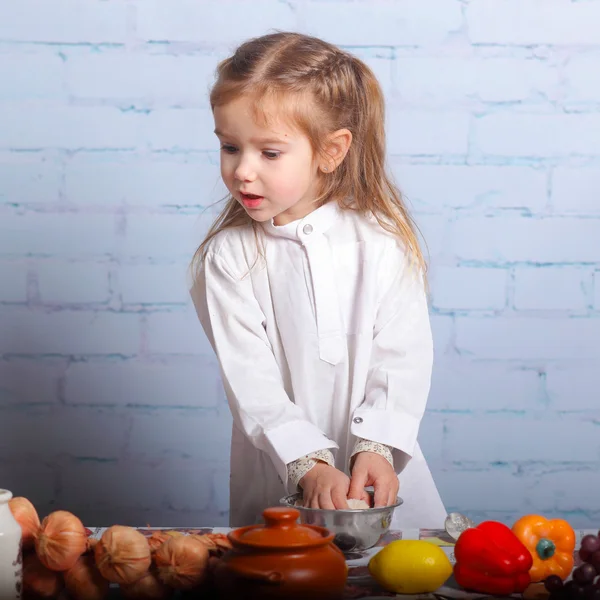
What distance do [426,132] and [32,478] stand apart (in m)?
1.11

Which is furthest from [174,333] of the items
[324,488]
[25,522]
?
[25,522]

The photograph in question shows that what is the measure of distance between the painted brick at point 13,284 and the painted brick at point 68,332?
0.09ft

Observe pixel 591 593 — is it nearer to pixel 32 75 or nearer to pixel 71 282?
pixel 71 282

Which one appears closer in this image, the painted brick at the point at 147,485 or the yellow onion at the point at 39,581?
the yellow onion at the point at 39,581

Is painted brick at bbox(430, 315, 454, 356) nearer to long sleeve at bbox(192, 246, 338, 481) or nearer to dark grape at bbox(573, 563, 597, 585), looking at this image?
long sleeve at bbox(192, 246, 338, 481)

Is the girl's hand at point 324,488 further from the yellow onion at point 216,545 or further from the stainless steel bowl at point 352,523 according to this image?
the yellow onion at point 216,545

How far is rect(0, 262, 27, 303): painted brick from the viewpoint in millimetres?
1807

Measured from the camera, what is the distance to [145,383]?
1.84m

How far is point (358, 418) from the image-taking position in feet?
3.84

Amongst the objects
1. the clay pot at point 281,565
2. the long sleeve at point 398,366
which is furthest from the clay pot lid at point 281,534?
the long sleeve at point 398,366

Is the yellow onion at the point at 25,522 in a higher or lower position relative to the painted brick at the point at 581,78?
lower

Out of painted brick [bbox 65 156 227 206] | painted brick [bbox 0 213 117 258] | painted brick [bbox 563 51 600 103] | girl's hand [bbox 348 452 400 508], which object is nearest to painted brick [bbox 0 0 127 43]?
painted brick [bbox 65 156 227 206]

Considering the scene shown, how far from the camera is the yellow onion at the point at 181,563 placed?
0.74 meters

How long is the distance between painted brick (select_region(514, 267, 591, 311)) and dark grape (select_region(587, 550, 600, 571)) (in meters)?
1.10
